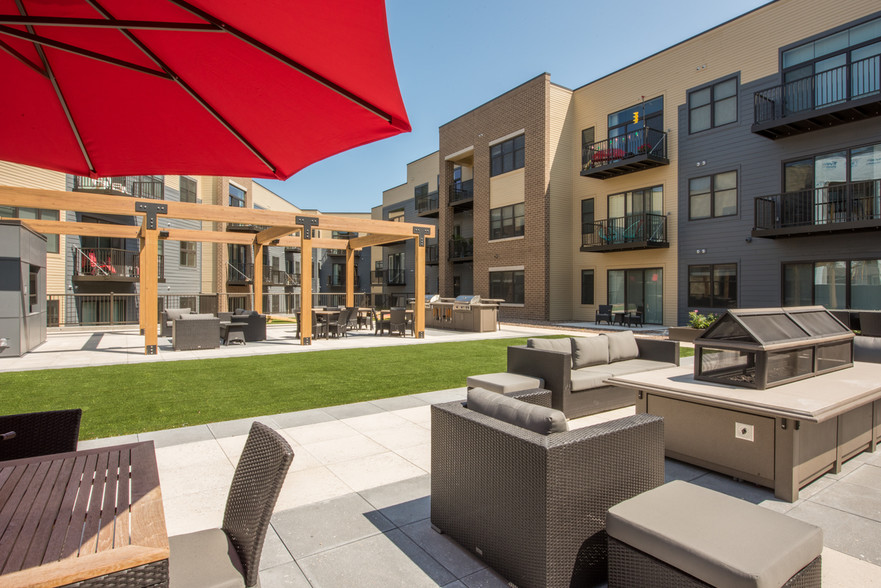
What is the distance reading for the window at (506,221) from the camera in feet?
74.2

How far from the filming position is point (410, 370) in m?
8.72

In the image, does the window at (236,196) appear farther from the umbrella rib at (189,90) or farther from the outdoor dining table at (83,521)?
the outdoor dining table at (83,521)

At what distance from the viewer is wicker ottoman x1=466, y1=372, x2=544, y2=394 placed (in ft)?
16.3

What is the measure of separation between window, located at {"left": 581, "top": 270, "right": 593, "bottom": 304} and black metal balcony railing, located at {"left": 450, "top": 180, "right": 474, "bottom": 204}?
859 cm

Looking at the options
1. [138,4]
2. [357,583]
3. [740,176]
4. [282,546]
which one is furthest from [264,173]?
[740,176]

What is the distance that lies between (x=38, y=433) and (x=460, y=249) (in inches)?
970

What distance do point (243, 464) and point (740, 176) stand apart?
18167mm

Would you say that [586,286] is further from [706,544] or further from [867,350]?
[706,544]

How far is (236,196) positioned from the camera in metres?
26.4

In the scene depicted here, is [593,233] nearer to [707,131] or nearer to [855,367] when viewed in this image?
[707,131]

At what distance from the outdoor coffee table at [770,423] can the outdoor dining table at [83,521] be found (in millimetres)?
3575

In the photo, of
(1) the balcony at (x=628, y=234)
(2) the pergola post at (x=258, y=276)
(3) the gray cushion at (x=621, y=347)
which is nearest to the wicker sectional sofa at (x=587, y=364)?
(3) the gray cushion at (x=621, y=347)

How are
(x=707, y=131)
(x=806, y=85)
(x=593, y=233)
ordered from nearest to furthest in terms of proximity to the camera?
(x=806, y=85), (x=707, y=131), (x=593, y=233)

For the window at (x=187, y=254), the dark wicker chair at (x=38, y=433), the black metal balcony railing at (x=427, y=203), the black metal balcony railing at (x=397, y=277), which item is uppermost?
the black metal balcony railing at (x=427, y=203)
